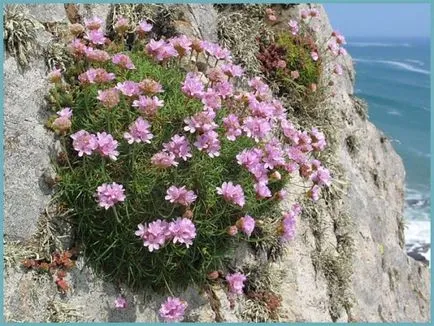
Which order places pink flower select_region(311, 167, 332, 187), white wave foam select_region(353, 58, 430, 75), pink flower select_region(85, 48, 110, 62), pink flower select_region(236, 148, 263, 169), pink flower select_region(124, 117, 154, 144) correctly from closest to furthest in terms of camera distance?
pink flower select_region(124, 117, 154, 144) < pink flower select_region(236, 148, 263, 169) < pink flower select_region(85, 48, 110, 62) < pink flower select_region(311, 167, 332, 187) < white wave foam select_region(353, 58, 430, 75)

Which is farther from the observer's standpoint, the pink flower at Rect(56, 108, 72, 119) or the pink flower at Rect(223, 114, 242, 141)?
the pink flower at Rect(223, 114, 242, 141)

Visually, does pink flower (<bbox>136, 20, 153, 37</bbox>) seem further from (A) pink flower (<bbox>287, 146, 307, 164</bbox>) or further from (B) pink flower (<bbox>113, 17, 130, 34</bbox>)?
(A) pink flower (<bbox>287, 146, 307, 164</bbox>)

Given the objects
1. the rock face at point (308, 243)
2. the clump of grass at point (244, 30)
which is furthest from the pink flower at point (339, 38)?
the clump of grass at point (244, 30)

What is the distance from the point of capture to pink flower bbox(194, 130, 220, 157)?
4.35m

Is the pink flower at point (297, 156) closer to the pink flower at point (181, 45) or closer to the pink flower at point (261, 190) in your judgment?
the pink flower at point (261, 190)

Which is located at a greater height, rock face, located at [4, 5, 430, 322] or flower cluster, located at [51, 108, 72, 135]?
flower cluster, located at [51, 108, 72, 135]

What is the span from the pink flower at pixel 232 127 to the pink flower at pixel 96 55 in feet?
3.51

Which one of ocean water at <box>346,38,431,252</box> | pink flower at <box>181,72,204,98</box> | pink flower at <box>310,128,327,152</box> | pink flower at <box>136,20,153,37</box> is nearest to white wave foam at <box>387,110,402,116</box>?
ocean water at <box>346,38,431,252</box>

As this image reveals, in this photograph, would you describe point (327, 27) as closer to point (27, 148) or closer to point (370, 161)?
point (370, 161)

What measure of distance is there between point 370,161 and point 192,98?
4329mm

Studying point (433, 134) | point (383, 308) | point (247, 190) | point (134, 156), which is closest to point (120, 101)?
point (134, 156)

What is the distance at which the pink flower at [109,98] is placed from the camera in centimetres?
427

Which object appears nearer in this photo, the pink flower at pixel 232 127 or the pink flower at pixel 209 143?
the pink flower at pixel 209 143

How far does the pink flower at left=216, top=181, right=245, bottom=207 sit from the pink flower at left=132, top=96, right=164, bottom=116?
0.72 metres
